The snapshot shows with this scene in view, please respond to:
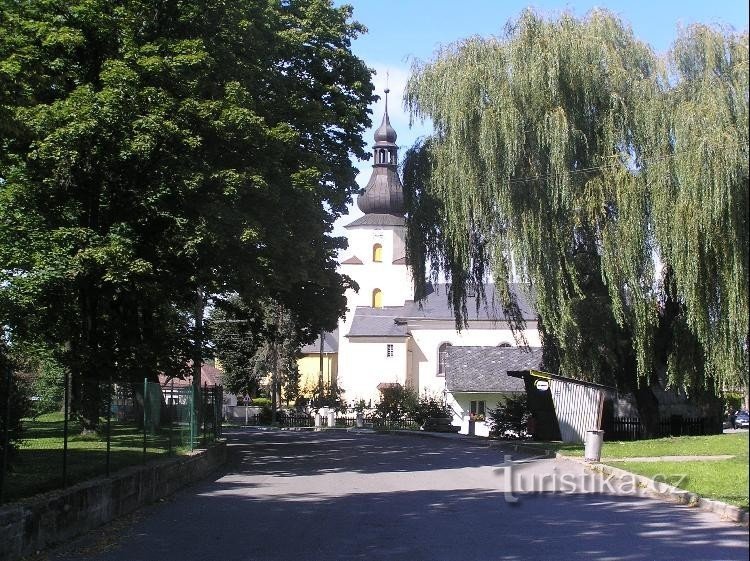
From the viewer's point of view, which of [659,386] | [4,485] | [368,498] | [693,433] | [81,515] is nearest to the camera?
[4,485]

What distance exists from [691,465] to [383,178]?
6651 centimetres

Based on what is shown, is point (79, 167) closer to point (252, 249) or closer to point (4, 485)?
point (252, 249)

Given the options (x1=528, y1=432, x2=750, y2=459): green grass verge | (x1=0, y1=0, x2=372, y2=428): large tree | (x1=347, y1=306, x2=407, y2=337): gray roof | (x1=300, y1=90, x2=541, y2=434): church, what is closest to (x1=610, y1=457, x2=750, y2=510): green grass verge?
(x1=528, y1=432, x2=750, y2=459): green grass verge

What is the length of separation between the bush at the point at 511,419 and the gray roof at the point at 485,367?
2283 cm

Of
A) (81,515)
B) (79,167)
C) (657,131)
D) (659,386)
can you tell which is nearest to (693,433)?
(659,386)

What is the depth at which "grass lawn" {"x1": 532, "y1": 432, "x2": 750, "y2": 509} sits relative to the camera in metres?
13.0

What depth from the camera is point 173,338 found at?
24406 mm

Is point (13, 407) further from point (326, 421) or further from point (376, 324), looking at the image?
point (376, 324)

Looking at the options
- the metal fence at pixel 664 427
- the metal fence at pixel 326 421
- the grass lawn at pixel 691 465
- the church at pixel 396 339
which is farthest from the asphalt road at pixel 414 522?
the church at pixel 396 339

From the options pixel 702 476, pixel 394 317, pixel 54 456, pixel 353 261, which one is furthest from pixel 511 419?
pixel 353 261

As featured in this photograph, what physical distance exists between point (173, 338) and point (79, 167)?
253 inches

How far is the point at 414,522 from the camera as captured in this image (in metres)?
11.8

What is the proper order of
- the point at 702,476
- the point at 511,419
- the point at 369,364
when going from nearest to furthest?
the point at 702,476 < the point at 511,419 < the point at 369,364

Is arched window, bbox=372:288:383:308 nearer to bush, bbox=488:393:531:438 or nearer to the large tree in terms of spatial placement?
bush, bbox=488:393:531:438
